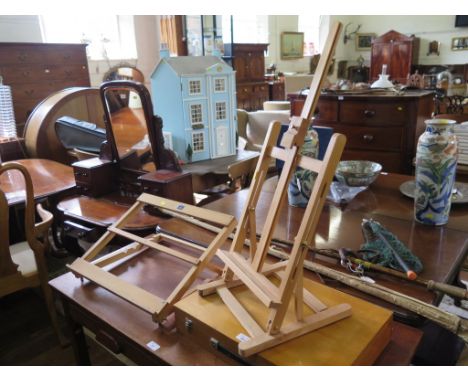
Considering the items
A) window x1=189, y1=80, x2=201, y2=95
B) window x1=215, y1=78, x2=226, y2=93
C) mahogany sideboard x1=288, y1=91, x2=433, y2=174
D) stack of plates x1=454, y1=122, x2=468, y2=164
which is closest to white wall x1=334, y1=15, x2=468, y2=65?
mahogany sideboard x1=288, y1=91, x2=433, y2=174

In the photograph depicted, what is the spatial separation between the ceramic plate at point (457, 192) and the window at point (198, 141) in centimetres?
107

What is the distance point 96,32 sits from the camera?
553cm

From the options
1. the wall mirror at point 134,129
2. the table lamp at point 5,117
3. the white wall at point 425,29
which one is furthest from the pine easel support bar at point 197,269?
the white wall at point 425,29

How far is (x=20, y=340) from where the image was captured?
1.88 m

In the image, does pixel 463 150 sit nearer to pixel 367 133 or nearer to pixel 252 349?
pixel 367 133

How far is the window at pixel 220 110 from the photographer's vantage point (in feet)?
7.25

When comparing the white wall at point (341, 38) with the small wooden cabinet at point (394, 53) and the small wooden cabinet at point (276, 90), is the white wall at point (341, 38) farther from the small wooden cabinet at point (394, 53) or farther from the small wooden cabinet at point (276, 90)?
the small wooden cabinet at point (276, 90)

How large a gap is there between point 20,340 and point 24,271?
1.23ft

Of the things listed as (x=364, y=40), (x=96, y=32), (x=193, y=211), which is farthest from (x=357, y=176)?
(x=364, y=40)

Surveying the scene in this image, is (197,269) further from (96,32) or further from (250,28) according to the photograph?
(250,28)

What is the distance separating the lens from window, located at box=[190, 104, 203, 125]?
6.91 ft

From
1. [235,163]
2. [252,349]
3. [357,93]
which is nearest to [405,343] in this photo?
[252,349]

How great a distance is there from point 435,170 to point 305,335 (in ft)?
2.18

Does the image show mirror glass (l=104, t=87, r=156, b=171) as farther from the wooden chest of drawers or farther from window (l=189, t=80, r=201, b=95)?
the wooden chest of drawers
